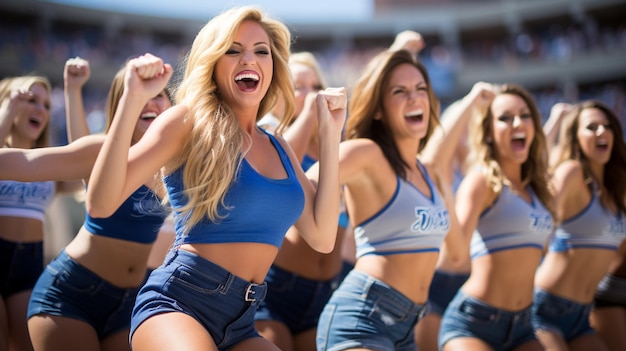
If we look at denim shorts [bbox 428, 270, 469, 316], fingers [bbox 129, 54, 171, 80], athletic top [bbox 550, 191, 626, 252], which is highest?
fingers [bbox 129, 54, 171, 80]

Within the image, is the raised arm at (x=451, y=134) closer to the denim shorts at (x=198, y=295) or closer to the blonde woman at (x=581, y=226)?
the blonde woman at (x=581, y=226)

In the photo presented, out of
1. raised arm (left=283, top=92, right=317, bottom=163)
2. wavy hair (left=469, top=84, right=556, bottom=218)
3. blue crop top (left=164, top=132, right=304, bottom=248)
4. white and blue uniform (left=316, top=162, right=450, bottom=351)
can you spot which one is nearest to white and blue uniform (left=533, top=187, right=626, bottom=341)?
wavy hair (left=469, top=84, right=556, bottom=218)

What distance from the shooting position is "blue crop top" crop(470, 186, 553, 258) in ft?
14.4

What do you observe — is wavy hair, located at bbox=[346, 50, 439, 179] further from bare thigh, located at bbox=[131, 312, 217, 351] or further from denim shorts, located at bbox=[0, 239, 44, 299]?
denim shorts, located at bbox=[0, 239, 44, 299]

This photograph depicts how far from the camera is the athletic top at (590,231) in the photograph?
5066 mm

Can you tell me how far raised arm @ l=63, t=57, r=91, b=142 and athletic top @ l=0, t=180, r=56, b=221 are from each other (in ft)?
1.50

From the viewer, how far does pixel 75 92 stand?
4211 millimetres

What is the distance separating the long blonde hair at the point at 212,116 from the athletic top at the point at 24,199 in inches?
74.1

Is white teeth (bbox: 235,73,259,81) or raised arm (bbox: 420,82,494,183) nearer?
white teeth (bbox: 235,73,259,81)

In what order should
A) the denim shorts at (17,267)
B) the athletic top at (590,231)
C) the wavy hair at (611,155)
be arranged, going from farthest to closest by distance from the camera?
the wavy hair at (611,155) → the athletic top at (590,231) → the denim shorts at (17,267)

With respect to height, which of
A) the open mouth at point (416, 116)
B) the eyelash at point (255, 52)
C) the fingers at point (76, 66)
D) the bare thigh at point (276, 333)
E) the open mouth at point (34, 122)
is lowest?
the bare thigh at point (276, 333)

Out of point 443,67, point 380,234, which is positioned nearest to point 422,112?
point 380,234

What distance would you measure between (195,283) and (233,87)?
2.84 ft

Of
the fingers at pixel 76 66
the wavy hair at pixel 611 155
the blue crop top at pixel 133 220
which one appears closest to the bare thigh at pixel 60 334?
the blue crop top at pixel 133 220
